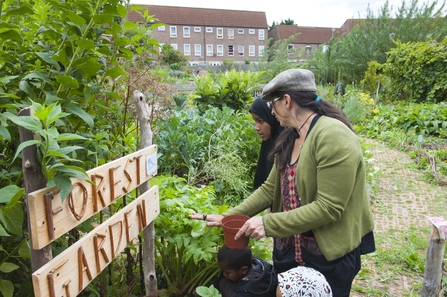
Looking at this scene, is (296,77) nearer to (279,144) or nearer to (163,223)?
(279,144)

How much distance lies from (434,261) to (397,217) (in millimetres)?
2590

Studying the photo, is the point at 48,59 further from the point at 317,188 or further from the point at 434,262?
the point at 434,262

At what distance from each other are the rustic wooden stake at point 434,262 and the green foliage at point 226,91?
4.29 metres

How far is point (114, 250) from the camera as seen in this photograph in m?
1.67

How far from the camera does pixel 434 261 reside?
2.59 meters

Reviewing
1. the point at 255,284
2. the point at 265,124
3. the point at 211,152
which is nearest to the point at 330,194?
the point at 255,284

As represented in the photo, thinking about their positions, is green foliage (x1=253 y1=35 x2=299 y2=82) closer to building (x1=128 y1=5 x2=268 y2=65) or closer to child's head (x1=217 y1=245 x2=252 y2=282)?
child's head (x1=217 y1=245 x2=252 y2=282)

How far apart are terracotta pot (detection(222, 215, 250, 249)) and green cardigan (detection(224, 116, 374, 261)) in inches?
9.4

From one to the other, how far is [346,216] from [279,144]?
0.55 meters

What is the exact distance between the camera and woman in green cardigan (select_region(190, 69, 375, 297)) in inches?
66.5

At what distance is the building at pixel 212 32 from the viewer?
1868 inches

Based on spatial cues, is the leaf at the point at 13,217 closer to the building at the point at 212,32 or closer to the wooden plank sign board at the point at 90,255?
the wooden plank sign board at the point at 90,255

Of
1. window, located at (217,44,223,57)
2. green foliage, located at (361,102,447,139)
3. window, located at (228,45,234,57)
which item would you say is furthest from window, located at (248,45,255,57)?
green foliage, located at (361,102,447,139)

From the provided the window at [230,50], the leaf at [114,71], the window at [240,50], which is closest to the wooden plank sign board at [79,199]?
the leaf at [114,71]
